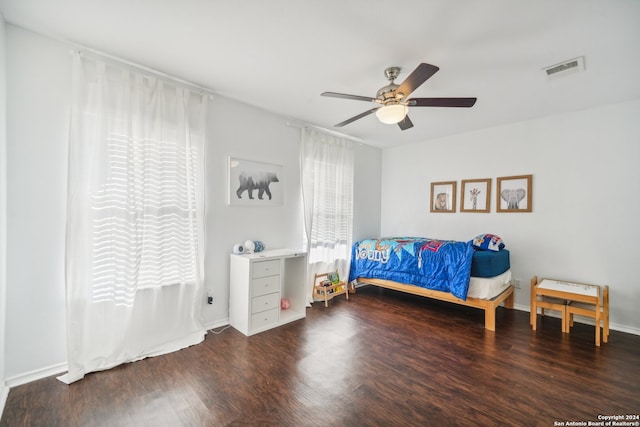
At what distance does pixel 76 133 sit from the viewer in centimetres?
200

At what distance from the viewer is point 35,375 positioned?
6.29 feet

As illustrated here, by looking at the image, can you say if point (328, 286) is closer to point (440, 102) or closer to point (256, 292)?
point (256, 292)

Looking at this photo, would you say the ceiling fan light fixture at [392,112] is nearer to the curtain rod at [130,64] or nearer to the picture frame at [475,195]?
the curtain rod at [130,64]

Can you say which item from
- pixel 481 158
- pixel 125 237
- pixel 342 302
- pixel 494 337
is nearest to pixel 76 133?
pixel 125 237

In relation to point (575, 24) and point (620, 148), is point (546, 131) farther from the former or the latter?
point (575, 24)

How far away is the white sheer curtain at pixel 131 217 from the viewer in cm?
202

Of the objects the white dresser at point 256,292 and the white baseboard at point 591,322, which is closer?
the white dresser at point 256,292

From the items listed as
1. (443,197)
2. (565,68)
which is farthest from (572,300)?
(565,68)

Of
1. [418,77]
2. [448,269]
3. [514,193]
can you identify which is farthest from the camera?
[514,193]

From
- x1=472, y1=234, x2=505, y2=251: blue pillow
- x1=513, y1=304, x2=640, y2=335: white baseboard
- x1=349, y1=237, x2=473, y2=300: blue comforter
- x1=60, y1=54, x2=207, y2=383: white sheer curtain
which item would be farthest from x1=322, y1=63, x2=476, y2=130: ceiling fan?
x1=513, y1=304, x2=640, y2=335: white baseboard

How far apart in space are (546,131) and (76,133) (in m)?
4.97

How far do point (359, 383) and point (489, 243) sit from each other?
243 cm

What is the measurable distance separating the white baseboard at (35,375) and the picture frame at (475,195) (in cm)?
484

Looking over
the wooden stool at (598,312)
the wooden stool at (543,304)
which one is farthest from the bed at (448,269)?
the wooden stool at (598,312)
